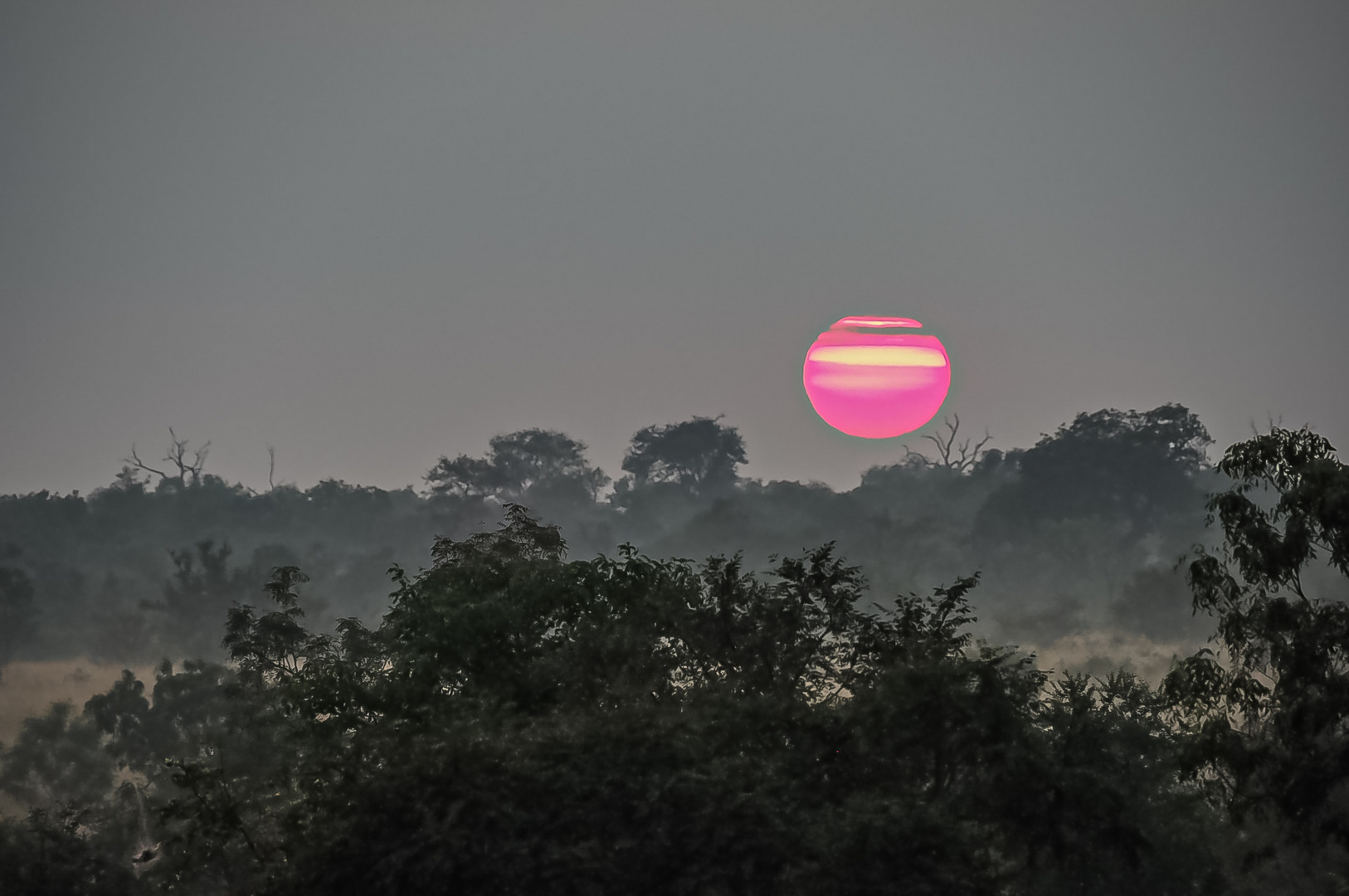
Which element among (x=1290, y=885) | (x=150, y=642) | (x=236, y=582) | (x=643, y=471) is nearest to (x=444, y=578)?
(x=1290, y=885)

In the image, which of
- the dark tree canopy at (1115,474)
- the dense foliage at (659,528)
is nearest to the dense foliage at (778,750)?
the dense foliage at (659,528)

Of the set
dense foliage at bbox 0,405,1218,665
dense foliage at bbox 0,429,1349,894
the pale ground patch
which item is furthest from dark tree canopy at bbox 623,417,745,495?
dense foliage at bbox 0,429,1349,894

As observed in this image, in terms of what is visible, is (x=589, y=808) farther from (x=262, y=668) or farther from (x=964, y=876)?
(x=262, y=668)

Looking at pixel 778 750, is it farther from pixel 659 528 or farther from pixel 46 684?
pixel 659 528

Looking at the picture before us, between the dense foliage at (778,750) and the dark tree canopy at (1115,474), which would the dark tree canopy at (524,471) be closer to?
the dark tree canopy at (1115,474)

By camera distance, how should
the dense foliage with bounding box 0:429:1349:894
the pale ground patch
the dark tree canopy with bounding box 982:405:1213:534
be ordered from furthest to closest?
the dark tree canopy with bounding box 982:405:1213:534, the pale ground patch, the dense foliage with bounding box 0:429:1349:894

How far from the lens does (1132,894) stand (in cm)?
2964

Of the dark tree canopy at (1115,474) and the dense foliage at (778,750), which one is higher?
the dark tree canopy at (1115,474)

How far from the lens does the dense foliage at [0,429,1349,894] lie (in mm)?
22422

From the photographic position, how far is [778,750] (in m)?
26.5

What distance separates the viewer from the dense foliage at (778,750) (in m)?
22.4

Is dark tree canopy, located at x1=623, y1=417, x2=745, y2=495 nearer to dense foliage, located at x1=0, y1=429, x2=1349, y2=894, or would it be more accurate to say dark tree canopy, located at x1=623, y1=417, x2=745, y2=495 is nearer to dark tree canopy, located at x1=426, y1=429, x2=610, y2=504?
dark tree canopy, located at x1=426, y1=429, x2=610, y2=504

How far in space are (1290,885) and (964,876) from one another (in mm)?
15725

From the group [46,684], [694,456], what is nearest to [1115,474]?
[694,456]
